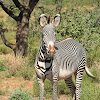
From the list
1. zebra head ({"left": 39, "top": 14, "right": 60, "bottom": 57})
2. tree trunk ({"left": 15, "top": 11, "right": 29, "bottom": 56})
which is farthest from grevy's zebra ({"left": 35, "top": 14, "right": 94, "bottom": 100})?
tree trunk ({"left": 15, "top": 11, "right": 29, "bottom": 56})

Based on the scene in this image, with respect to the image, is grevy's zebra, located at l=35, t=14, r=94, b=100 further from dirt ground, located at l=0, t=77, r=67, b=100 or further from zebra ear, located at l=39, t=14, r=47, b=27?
dirt ground, located at l=0, t=77, r=67, b=100

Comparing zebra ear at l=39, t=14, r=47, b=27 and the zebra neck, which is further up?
zebra ear at l=39, t=14, r=47, b=27

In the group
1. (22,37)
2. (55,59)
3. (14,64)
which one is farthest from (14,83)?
(55,59)

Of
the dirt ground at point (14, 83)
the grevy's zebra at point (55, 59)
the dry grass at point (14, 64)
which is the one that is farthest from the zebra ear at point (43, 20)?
the dry grass at point (14, 64)

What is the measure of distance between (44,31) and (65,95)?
3189 mm

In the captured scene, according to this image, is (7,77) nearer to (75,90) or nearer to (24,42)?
(24,42)

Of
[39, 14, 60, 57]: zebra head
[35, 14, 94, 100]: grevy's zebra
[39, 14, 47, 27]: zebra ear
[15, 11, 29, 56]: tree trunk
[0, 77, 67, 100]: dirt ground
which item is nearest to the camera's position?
[39, 14, 60, 57]: zebra head

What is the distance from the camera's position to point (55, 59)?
13.4ft

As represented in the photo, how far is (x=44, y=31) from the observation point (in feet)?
12.1

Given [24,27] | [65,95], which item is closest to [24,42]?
[24,27]

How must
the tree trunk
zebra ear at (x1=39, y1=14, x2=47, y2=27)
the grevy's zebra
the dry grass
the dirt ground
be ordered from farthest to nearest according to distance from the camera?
the tree trunk → the dry grass → the dirt ground → zebra ear at (x1=39, y1=14, x2=47, y2=27) → the grevy's zebra

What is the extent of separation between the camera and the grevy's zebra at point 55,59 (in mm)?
3641

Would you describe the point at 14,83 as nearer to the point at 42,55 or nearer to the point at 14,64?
the point at 14,64

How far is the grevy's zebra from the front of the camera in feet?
11.9
